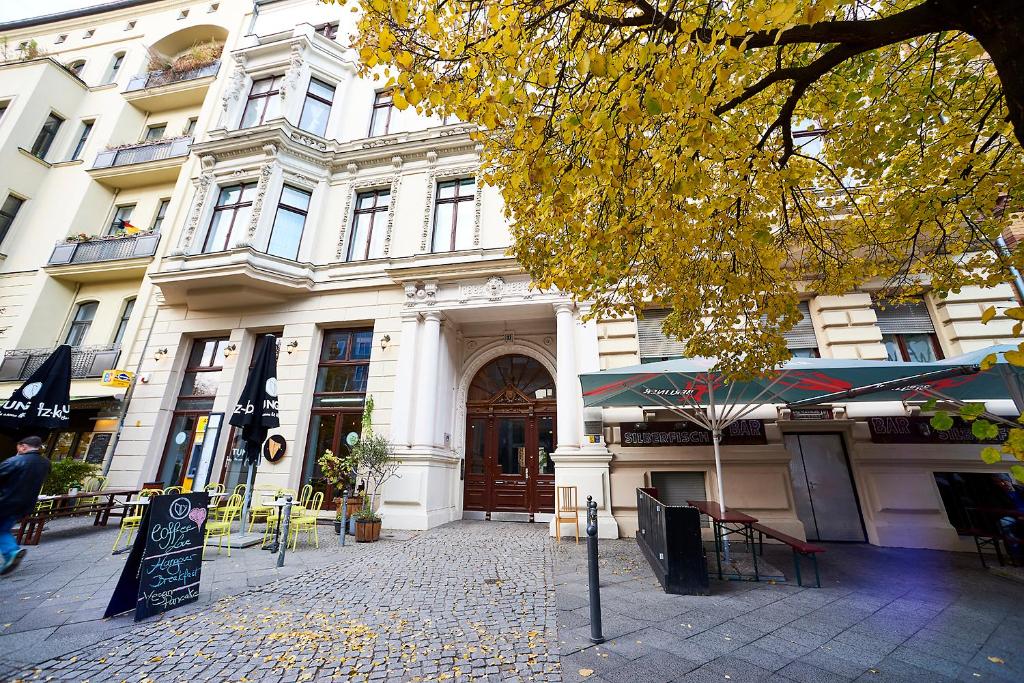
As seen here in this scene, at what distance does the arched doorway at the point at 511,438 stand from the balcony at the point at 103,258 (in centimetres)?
1204

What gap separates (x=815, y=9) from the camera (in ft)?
8.73

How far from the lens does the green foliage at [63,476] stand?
9.23 m

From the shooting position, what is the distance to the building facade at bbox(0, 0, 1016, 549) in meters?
8.35

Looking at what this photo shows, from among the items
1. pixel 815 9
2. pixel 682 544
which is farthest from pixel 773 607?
pixel 815 9

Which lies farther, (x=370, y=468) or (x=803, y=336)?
(x=803, y=336)

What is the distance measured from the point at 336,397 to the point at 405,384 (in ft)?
7.92

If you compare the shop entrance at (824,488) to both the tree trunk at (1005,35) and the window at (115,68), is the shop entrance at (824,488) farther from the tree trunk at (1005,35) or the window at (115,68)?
the window at (115,68)

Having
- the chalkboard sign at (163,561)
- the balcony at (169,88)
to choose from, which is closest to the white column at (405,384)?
the chalkboard sign at (163,561)

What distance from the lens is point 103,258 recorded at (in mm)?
13680

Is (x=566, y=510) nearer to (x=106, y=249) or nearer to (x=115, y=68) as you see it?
(x=106, y=249)

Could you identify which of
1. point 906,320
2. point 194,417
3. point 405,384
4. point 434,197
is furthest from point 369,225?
point 906,320

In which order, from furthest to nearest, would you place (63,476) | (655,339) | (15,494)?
1. (655,339)
2. (63,476)
3. (15,494)

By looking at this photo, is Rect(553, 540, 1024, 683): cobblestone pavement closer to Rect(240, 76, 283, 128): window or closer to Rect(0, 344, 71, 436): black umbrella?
Rect(0, 344, 71, 436): black umbrella

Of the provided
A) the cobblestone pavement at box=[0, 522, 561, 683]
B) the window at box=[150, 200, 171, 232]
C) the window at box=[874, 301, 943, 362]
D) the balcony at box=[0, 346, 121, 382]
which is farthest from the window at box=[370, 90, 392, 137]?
the window at box=[874, 301, 943, 362]
